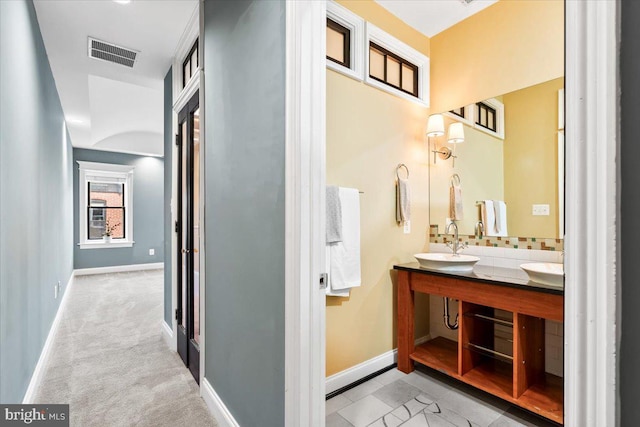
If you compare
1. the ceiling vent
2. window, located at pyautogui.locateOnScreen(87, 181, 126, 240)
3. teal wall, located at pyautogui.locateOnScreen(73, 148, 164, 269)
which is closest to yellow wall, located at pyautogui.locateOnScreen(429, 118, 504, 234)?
the ceiling vent

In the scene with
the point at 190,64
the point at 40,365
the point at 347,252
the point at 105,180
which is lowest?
the point at 40,365

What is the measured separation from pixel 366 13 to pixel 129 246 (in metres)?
6.92

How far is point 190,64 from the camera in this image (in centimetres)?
267

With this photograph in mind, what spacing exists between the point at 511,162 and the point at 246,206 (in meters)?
2.19

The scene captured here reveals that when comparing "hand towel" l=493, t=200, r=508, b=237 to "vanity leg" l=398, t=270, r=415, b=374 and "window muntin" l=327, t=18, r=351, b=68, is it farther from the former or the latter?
"window muntin" l=327, t=18, r=351, b=68

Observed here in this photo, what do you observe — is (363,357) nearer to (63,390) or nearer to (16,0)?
(63,390)

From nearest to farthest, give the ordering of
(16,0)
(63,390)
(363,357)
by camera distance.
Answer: (16,0) → (63,390) → (363,357)

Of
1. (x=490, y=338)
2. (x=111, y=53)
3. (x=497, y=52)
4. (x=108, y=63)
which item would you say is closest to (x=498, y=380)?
(x=490, y=338)

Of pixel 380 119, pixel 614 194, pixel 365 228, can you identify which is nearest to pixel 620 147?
pixel 614 194

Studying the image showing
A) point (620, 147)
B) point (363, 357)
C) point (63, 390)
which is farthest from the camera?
point (363, 357)

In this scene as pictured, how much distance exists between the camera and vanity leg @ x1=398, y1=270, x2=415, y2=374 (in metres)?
2.59

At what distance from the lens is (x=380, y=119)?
104 inches

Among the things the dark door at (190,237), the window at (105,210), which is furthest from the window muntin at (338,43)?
the window at (105,210)

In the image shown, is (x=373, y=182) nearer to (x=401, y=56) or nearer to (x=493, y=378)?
(x=401, y=56)
